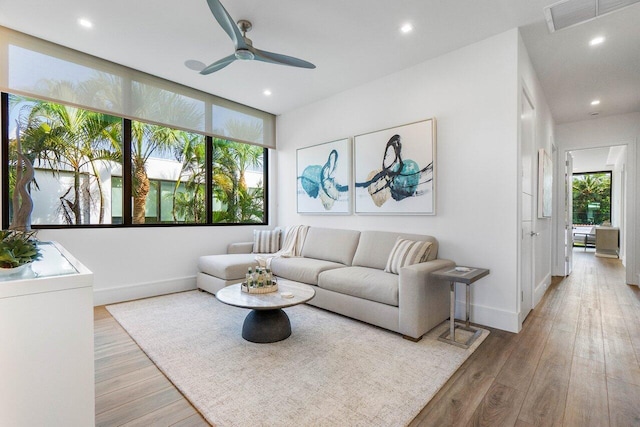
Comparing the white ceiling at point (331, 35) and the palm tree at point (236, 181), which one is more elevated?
the white ceiling at point (331, 35)

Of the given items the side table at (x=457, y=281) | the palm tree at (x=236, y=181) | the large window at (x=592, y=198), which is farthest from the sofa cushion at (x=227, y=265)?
the large window at (x=592, y=198)

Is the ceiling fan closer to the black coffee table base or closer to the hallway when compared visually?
the black coffee table base

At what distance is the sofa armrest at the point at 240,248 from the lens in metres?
4.64

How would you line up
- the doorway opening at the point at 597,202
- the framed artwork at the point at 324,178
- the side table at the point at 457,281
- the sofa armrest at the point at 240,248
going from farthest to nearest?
the doorway opening at the point at 597,202 < the sofa armrest at the point at 240,248 < the framed artwork at the point at 324,178 < the side table at the point at 457,281

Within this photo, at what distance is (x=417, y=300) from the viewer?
2564 mm

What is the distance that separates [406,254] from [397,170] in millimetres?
1134

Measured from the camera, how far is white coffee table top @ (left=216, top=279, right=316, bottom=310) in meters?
2.44

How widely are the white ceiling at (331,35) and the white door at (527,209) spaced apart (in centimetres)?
73

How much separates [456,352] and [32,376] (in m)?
2.61

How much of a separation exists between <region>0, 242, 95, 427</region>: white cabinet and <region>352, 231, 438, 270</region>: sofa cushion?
283cm

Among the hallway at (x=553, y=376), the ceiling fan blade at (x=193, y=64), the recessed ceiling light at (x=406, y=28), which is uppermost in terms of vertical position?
the ceiling fan blade at (x=193, y=64)

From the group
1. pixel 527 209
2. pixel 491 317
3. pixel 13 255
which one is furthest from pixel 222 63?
pixel 491 317

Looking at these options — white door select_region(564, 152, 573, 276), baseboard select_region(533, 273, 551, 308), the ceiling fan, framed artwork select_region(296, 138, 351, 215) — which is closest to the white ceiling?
the ceiling fan

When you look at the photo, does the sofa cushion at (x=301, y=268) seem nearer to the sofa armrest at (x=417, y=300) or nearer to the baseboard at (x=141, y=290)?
the sofa armrest at (x=417, y=300)
